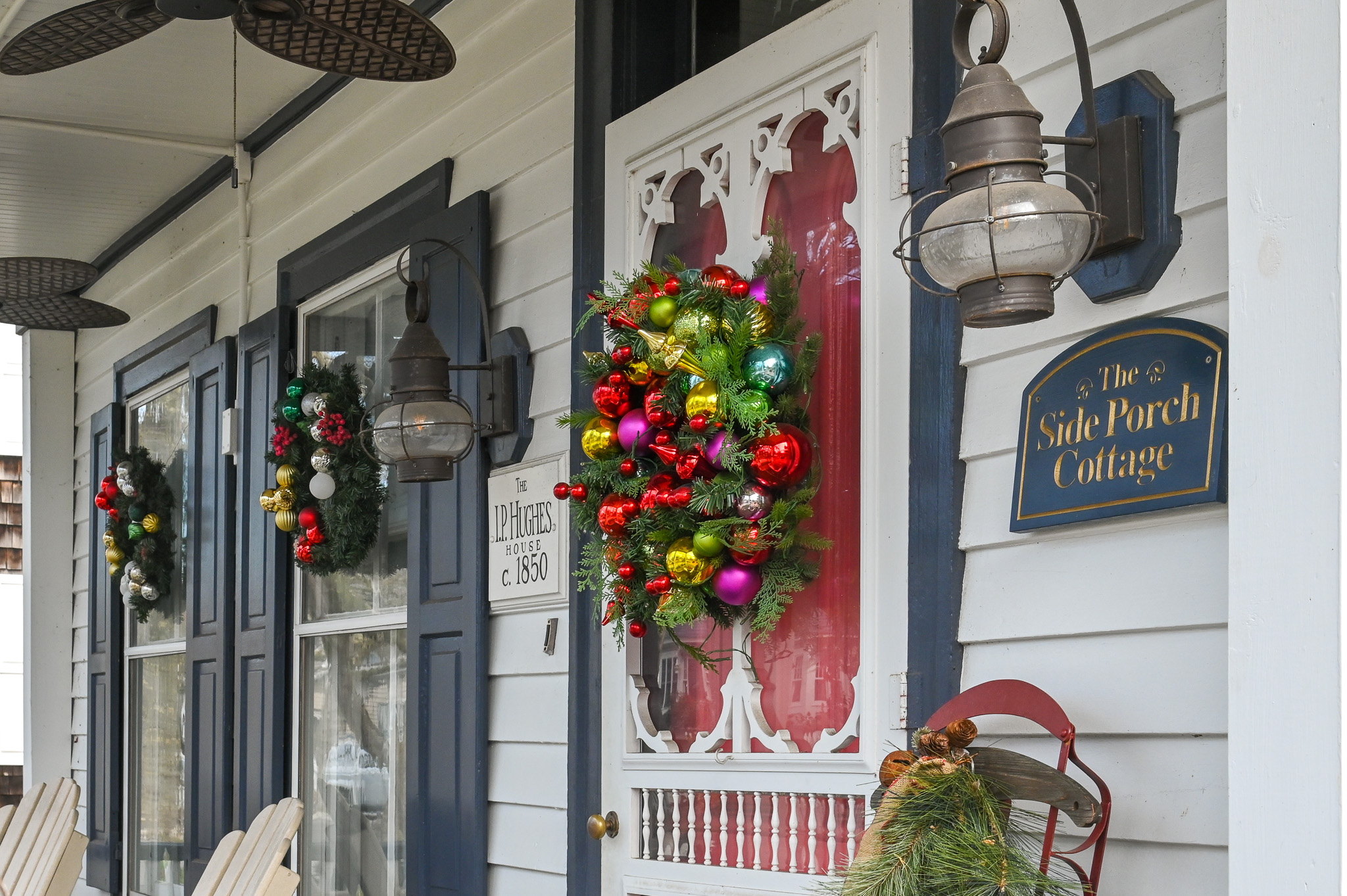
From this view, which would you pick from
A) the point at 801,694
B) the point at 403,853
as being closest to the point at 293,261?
the point at 403,853

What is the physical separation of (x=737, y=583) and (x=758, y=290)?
1.70 ft

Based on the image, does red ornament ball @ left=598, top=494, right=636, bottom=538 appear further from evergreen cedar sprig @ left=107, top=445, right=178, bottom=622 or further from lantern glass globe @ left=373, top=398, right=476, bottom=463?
evergreen cedar sprig @ left=107, top=445, right=178, bottom=622

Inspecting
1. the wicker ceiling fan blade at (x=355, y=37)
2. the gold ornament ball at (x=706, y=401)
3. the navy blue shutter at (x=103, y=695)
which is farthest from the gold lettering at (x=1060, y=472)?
the navy blue shutter at (x=103, y=695)

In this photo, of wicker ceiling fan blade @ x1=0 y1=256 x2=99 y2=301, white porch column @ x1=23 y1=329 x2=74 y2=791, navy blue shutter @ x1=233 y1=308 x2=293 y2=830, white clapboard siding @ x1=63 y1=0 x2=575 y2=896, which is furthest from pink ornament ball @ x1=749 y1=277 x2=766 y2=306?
white porch column @ x1=23 y1=329 x2=74 y2=791

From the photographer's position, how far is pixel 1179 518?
6.16 ft

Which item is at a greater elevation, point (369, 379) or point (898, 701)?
point (369, 379)

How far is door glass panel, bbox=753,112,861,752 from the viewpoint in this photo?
8.36ft

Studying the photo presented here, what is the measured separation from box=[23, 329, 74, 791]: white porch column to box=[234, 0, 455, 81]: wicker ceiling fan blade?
16.1ft

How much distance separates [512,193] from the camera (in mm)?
3725

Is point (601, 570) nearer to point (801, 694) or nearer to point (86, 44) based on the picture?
point (801, 694)

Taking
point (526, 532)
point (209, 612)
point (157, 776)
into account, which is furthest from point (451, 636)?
point (157, 776)

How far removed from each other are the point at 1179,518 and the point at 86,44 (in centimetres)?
220

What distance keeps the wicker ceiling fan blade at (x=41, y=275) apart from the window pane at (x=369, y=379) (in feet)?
2.53

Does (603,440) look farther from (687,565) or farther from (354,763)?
(354,763)
